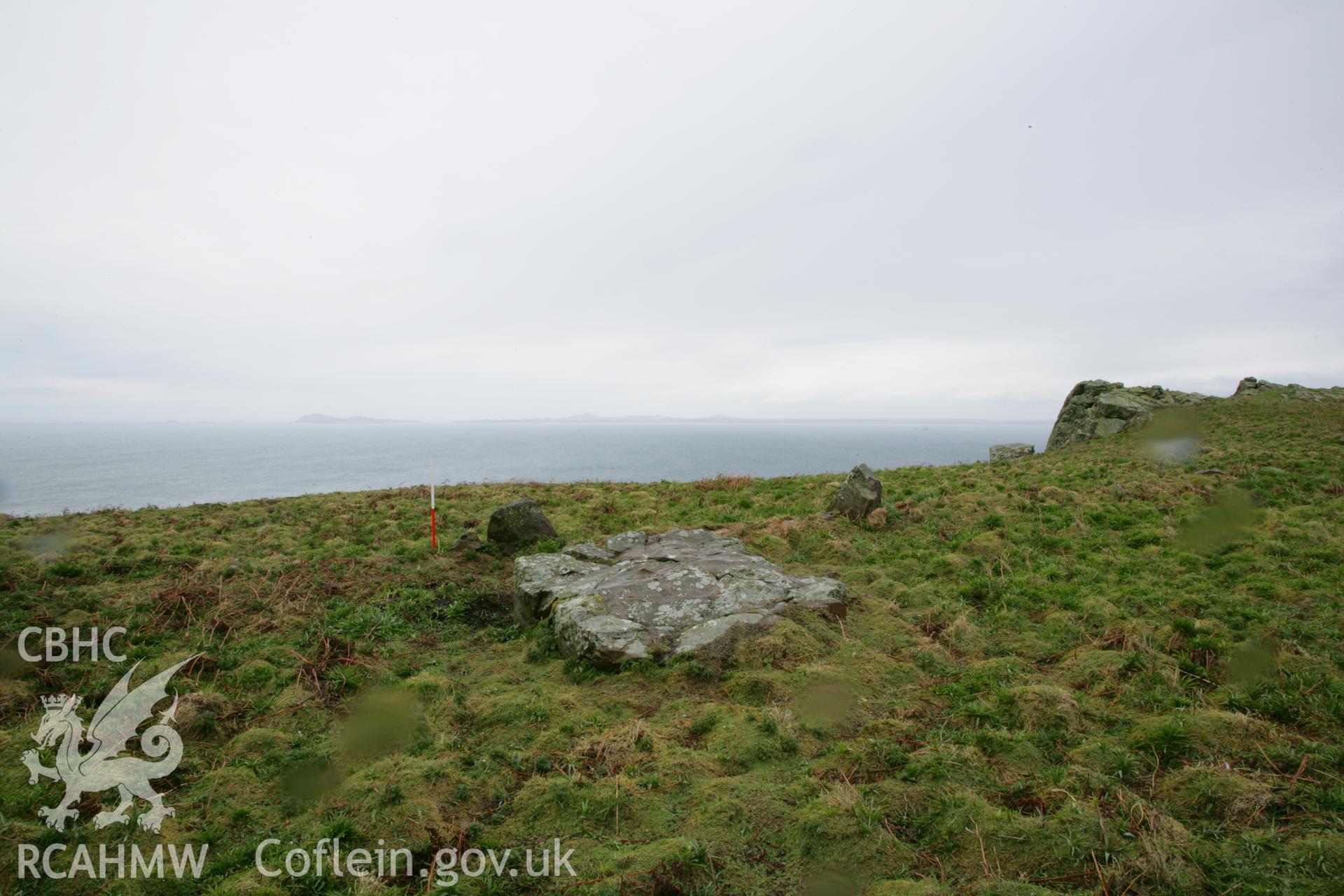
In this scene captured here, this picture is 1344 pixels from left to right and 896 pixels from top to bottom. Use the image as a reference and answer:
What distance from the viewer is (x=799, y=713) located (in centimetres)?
686

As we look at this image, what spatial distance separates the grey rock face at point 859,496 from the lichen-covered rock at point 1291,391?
3420cm

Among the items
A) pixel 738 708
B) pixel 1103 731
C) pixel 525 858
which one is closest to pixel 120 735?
pixel 525 858

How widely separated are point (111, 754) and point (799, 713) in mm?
7689

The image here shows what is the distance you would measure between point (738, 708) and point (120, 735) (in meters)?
7.20

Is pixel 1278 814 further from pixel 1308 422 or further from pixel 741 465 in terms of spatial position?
pixel 741 465

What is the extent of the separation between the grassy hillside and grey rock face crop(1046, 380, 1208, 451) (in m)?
17.4

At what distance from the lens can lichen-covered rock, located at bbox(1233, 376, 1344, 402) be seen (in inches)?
1291

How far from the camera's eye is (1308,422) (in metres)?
24.5

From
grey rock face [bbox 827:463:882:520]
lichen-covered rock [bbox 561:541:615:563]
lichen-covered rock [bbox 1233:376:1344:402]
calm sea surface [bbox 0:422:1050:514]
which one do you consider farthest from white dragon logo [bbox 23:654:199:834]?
lichen-covered rock [bbox 1233:376:1344:402]

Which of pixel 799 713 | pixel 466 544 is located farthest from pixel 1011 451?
pixel 799 713

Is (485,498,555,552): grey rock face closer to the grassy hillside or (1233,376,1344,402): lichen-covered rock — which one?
the grassy hillside

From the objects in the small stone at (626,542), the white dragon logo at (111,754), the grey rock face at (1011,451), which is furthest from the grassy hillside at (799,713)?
the grey rock face at (1011,451)

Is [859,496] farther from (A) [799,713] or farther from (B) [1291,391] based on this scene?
(B) [1291,391]

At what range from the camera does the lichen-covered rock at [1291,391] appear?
3278cm
